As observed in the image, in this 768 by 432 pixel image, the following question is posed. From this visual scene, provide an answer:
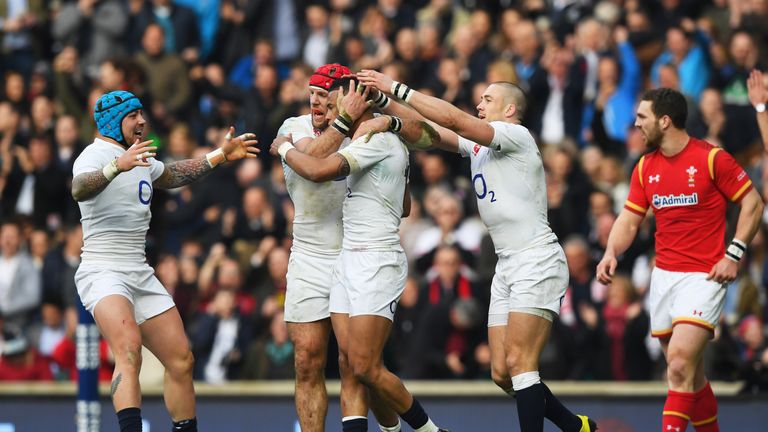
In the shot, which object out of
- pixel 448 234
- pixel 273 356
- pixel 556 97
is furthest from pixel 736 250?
pixel 556 97

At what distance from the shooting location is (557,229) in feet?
54.7

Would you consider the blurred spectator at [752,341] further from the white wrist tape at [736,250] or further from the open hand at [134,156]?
the open hand at [134,156]

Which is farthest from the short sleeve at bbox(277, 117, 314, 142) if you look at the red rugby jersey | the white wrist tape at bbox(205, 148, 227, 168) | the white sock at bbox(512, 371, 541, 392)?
the red rugby jersey

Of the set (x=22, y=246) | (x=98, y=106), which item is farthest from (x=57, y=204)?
(x=98, y=106)

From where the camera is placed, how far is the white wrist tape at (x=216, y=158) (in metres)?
12.2

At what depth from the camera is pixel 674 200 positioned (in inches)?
464

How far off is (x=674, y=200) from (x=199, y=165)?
3.78 m

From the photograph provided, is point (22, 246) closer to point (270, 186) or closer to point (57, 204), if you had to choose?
point (57, 204)

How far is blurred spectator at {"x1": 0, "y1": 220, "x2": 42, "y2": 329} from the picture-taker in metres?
18.2

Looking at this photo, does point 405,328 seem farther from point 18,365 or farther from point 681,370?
point 681,370

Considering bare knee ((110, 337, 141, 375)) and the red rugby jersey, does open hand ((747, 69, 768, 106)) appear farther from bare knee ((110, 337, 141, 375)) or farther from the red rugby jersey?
bare knee ((110, 337, 141, 375))

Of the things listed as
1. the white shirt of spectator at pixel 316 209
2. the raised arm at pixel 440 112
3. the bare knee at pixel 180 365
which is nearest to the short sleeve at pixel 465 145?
the raised arm at pixel 440 112

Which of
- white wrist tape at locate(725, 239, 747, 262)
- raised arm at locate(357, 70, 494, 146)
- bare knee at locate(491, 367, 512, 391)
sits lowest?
bare knee at locate(491, 367, 512, 391)

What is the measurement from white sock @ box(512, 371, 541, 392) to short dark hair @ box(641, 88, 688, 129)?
224 cm
